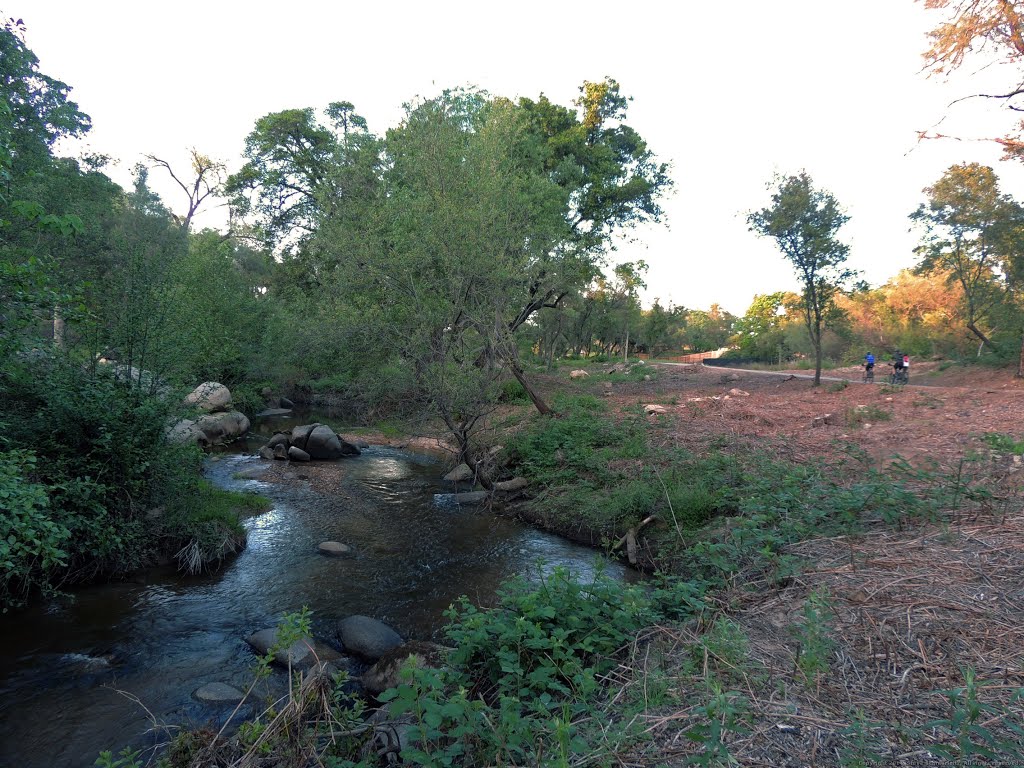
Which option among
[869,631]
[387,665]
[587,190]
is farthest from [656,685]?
[587,190]

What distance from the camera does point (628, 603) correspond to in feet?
15.6

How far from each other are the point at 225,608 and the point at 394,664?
3321 mm

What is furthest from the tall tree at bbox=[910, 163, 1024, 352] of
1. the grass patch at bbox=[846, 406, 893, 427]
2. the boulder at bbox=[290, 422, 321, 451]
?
the boulder at bbox=[290, 422, 321, 451]

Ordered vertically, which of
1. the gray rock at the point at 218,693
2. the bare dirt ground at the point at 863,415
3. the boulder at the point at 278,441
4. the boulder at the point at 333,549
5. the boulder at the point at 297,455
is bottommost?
the gray rock at the point at 218,693

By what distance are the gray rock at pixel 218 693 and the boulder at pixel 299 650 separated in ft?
1.62

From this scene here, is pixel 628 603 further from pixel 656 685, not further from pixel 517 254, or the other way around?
pixel 517 254

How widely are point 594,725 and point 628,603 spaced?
63.1 inches

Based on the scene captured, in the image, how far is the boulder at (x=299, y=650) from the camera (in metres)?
6.10

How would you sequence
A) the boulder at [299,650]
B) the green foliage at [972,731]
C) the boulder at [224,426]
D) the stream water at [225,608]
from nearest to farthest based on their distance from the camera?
the green foliage at [972,731], the stream water at [225,608], the boulder at [299,650], the boulder at [224,426]

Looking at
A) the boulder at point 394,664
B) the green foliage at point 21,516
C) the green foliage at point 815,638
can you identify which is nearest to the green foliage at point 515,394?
the boulder at point 394,664

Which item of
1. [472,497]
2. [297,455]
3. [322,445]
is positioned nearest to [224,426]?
[297,455]

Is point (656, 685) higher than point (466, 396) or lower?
lower

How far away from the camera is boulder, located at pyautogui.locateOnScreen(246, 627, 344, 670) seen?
20.0 ft

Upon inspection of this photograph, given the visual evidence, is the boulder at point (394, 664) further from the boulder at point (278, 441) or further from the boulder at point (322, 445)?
the boulder at point (278, 441)
